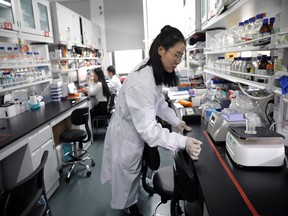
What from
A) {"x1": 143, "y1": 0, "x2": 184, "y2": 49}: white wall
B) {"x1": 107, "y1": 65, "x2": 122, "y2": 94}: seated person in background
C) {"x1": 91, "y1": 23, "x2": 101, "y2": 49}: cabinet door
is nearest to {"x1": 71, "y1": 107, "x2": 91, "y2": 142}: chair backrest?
{"x1": 107, "y1": 65, "x2": 122, "y2": 94}: seated person in background

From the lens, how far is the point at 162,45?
4.43 ft

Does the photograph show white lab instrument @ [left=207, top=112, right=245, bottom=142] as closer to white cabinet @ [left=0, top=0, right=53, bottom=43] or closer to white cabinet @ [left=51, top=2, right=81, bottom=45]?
white cabinet @ [left=0, top=0, right=53, bottom=43]

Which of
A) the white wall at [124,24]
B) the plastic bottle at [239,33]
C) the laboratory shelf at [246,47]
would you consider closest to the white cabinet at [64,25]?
the white wall at [124,24]

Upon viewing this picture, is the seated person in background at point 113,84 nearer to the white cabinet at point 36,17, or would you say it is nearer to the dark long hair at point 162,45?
the white cabinet at point 36,17

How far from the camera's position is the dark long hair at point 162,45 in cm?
133

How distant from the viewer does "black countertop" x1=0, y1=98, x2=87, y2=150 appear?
180 centimetres

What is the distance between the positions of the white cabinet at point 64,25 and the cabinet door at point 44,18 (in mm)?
198

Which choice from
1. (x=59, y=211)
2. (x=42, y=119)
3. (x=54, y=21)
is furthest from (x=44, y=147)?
(x=54, y=21)

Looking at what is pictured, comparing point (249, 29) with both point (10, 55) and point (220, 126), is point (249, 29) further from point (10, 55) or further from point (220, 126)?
point (10, 55)

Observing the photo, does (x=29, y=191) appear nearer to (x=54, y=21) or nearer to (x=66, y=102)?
(x=66, y=102)

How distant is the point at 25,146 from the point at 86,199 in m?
0.82

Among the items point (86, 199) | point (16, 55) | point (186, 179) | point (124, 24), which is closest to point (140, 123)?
point (186, 179)

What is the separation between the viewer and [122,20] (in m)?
5.94

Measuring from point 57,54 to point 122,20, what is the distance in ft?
9.73
